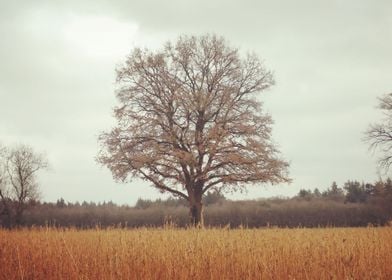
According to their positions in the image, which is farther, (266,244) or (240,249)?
(266,244)

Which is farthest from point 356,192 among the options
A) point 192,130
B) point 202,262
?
point 202,262

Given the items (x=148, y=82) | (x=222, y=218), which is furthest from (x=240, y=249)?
(x=222, y=218)

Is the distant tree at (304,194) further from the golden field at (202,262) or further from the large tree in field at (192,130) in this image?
the golden field at (202,262)

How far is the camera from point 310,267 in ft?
21.8

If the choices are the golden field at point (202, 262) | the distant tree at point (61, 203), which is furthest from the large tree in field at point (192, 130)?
the distant tree at point (61, 203)

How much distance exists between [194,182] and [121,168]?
470 cm

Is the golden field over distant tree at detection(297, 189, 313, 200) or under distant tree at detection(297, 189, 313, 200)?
under

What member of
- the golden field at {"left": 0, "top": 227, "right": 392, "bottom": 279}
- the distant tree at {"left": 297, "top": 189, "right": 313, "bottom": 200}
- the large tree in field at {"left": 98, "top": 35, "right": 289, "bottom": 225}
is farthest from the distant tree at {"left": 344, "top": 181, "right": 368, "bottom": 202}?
the golden field at {"left": 0, "top": 227, "right": 392, "bottom": 279}

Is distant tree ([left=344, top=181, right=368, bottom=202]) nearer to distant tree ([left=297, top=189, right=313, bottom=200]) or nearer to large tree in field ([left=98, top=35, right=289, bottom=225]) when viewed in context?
distant tree ([left=297, top=189, right=313, bottom=200])

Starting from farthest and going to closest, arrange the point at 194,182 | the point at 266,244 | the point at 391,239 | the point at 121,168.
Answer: the point at 194,182 < the point at 121,168 < the point at 391,239 < the point at 266,244

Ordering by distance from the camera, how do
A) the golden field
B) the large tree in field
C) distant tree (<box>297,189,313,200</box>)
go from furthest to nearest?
1. distant tree (<box>297,189,313,200</box>)
2. the large tree in field
3. the golden field

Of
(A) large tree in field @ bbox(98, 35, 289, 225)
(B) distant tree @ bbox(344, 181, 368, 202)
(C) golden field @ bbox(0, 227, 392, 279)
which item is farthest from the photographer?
(B) distant tree @ bbox(344, 181, 368, 202)

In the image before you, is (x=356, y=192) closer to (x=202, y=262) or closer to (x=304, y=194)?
(x=304, y=194)

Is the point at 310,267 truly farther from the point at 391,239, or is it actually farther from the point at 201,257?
the point at 391,239
